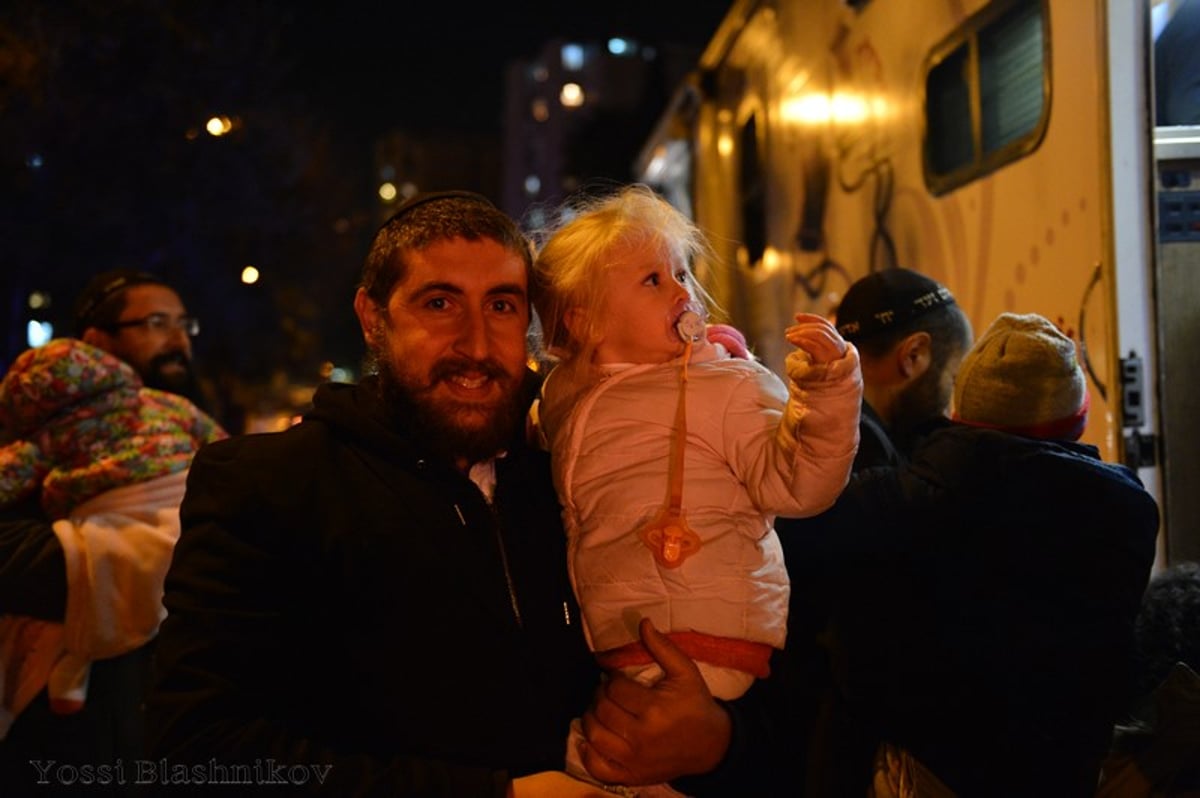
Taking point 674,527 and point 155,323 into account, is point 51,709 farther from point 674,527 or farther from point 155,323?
point 674,527

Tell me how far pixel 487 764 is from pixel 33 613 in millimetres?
2089

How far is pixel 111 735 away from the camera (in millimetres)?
3373

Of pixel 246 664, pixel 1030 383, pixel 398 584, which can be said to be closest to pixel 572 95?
pixel 1030 383

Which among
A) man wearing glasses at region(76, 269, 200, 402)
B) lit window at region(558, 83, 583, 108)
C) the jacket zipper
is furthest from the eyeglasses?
lit window at region(558, 83, 583, 108)

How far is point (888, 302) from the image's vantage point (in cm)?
319

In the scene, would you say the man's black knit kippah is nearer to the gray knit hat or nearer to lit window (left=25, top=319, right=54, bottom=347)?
the gray knit hat

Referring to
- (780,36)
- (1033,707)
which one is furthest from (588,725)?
(780,36)

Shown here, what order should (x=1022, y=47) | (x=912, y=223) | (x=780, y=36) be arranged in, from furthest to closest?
1. (x=780, y=36)
2. (x=912, y=223)
3. (x=1022, y=47)

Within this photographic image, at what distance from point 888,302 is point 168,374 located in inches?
122

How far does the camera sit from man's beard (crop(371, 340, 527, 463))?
2.08 meters

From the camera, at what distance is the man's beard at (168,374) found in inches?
171

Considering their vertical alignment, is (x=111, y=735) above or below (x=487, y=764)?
below

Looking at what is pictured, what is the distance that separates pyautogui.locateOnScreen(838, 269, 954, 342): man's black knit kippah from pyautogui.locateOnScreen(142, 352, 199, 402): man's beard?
9.59 ft

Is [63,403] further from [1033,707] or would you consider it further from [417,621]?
[1033,707]
